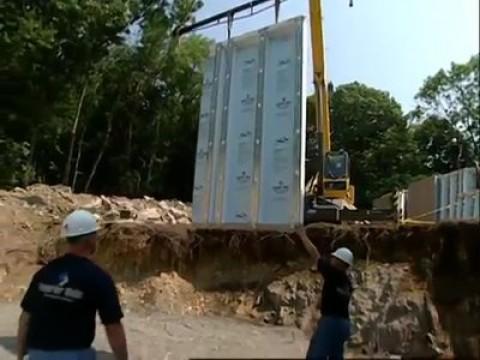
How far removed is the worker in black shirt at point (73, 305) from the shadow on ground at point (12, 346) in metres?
5.02

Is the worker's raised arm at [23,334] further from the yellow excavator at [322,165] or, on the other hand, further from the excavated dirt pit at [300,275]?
the yellow excavator at [322,165]

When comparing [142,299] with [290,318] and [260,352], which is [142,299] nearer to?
[290,318]

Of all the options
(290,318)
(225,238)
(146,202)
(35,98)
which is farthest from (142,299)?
(35,98)

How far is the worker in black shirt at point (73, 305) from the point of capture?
4242 millimetres

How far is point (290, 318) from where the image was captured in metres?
13.7

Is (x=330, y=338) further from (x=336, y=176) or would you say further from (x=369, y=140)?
(x=369, y=140)

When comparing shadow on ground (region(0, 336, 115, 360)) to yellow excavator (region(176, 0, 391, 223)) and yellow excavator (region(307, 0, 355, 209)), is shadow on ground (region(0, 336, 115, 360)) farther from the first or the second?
yellow excavator (region(307, 0, 355, 209))

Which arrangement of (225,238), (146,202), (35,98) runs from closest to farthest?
(225,238) → (146,202) → (35,98)

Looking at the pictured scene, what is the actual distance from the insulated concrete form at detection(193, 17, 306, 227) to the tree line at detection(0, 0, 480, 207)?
799 cm

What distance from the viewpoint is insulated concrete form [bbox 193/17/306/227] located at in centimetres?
1170

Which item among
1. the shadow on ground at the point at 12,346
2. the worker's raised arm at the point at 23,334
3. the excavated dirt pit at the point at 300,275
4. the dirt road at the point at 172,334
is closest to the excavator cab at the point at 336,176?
the excavated dirt pit at the point at 300,275

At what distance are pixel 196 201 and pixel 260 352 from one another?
10.7 meters

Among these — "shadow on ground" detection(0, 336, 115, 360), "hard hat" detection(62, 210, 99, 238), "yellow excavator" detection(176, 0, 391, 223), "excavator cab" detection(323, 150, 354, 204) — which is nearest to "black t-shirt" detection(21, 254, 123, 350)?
"hard hat" detection(62, 210, 99, 238)

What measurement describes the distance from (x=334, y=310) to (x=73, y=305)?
374 centimetres
